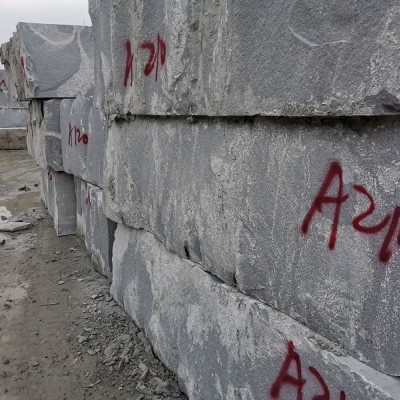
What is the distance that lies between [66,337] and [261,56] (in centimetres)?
200

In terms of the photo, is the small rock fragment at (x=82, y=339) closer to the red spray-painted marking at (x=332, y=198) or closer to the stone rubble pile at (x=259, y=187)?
the stone rubble pile at (x=259, y=187)

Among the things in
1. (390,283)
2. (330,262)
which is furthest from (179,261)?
(390,283)

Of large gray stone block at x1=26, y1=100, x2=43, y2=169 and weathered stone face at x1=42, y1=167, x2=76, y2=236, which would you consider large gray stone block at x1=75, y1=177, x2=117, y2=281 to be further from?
large gray stone block at x1=26, y1=100, x2=43, y2=169

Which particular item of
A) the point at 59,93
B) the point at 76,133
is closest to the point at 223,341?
the point at 76,133

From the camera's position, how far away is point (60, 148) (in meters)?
4.48

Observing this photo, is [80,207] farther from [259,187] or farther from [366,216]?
[366,216]

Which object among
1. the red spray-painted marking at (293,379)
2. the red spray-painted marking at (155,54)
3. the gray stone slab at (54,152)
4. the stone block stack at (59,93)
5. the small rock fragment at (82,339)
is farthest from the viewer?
the gray stone slab at (54,152)

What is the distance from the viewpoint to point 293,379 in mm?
1503

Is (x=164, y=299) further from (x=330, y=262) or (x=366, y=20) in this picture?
(x=366, y=20)

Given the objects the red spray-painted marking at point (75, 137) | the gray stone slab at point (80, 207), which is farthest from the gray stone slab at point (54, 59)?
the gray stone slab at point (80, 207)

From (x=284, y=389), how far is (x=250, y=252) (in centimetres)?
44

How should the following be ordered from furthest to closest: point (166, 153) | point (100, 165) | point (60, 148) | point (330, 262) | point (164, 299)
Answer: point (60, 148)
point (100, 165)
point (164, 299)
point (166, 153)
point (330, 262)

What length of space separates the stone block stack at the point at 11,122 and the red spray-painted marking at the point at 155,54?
1106 centimetres

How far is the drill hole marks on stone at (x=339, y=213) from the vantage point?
1152 millimetres
